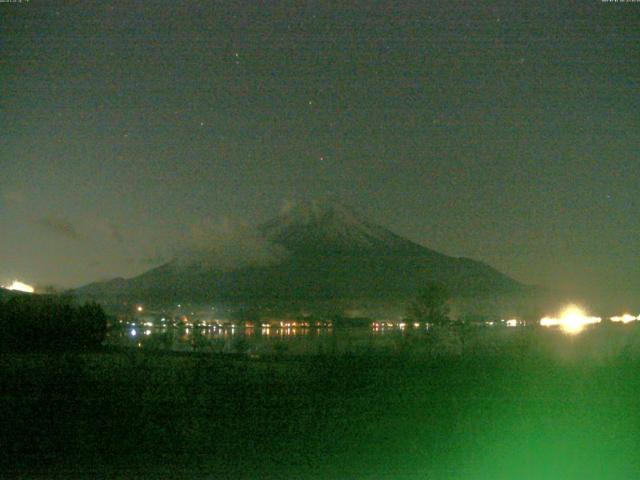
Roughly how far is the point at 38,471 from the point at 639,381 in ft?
34.4

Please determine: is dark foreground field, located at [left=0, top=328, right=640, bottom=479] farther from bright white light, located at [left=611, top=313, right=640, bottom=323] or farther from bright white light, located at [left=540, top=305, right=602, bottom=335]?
bright white light, located at [left=611, top=313, right=640, bottom=323]

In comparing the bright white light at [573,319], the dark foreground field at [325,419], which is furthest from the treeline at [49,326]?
the bright white light at [573,319]

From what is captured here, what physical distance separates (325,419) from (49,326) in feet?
54.2

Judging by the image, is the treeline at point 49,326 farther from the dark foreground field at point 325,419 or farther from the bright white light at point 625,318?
the bright white light at point 625,318

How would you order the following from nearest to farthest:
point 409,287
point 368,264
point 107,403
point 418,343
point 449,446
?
point 449,446
point 107,403
point 418,343
point 409,287
point 368,264

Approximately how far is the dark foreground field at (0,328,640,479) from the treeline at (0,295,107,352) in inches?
366

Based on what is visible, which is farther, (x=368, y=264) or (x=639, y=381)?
(x=368, y=264)

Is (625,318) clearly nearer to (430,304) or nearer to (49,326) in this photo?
(430,304)

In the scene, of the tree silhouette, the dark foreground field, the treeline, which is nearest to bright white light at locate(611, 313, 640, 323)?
the tree silhouette

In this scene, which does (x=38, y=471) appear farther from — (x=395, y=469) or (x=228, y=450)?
(x=395, y=469)

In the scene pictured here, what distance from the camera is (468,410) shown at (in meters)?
12.5

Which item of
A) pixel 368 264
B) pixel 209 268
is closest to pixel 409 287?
pixel 368 264

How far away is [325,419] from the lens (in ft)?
38.7

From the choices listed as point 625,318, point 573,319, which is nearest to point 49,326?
point 573,319
